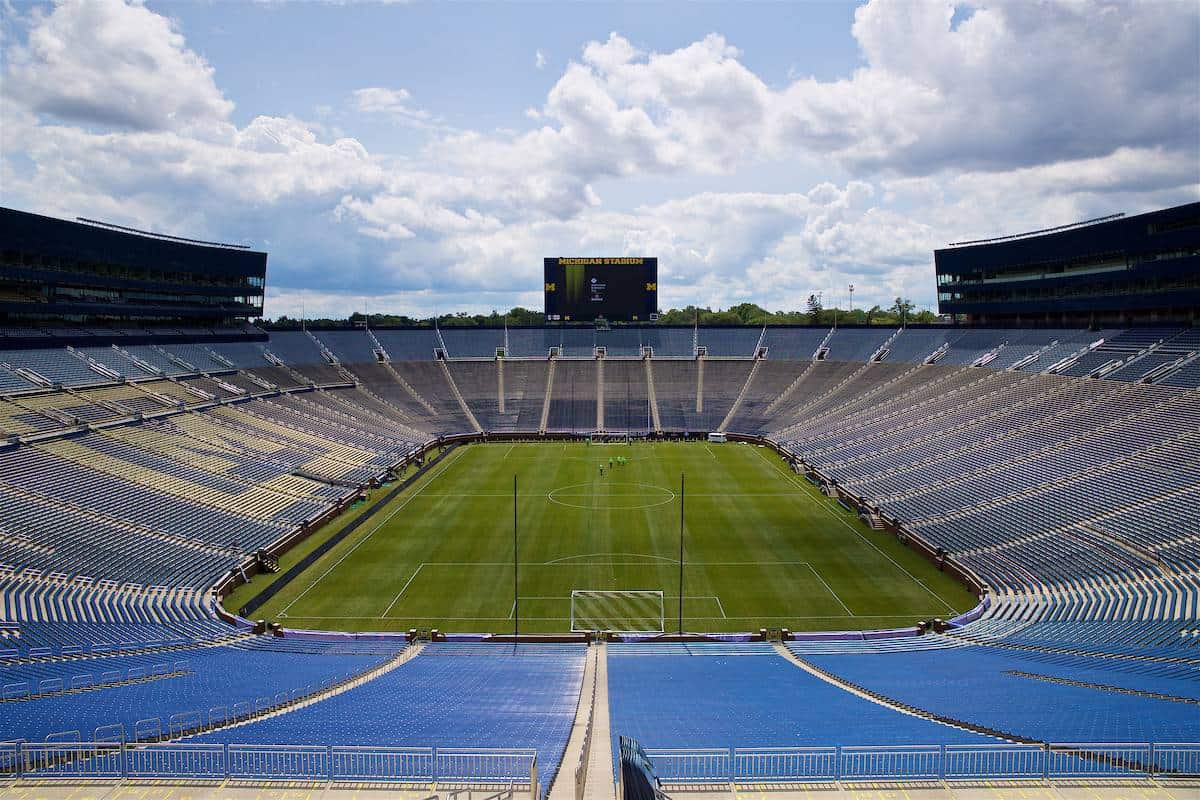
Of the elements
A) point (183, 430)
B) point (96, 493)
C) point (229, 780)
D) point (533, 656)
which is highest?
point (183, 430)

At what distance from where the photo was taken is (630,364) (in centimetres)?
8719

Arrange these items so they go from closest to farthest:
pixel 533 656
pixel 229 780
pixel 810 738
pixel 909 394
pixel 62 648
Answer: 1. pixel 229 780
2. pixel 810 738
3. pixel 62 648
4. pixel 533 656
5. pixel 909 394

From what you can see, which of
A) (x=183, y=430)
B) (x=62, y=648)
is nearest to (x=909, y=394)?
(x=183, y=430)

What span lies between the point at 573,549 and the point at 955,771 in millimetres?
26738

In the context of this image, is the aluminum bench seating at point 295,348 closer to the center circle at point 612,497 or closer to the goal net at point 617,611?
the center circle at point 612,497

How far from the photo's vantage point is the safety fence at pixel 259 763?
11875mm

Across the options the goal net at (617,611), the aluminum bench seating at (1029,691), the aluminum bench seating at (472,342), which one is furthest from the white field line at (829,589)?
the aluminum bench seating at (472,342)

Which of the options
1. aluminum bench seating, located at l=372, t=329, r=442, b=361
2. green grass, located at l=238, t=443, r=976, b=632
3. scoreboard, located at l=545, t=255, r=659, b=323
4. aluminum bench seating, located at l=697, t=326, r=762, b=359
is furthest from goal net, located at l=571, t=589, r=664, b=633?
aluminum bench seating, located at l=372, t=329, r=442, b=361

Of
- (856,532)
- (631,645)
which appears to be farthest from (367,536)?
(856,532)

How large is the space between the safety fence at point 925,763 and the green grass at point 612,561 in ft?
52.7

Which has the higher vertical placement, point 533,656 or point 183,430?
point 183,430

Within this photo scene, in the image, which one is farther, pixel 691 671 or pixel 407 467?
pixel 407 467

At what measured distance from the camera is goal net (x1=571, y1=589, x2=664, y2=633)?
29.1 meters

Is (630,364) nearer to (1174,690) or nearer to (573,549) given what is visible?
(573,549)
